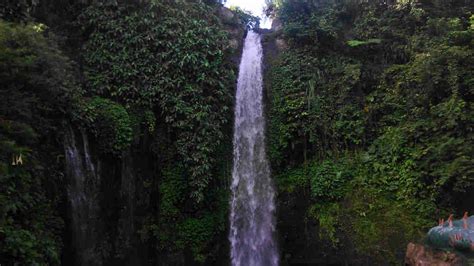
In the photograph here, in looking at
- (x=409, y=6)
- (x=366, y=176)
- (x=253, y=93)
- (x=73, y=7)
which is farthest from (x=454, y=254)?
(x=73, y=7)

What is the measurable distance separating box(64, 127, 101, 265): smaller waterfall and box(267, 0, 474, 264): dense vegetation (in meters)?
5.22

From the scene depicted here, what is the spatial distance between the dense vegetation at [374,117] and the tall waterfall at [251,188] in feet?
1.59

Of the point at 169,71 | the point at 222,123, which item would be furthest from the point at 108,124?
the point at 222,123

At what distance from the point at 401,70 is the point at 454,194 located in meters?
4.15

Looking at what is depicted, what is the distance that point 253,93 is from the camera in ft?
45.4

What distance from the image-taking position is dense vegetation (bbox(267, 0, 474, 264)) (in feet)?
33.9

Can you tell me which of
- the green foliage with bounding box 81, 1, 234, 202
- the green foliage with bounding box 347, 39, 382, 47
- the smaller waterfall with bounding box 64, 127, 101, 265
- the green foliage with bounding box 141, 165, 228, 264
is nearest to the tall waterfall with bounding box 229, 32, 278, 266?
the green foliage with bounding box 141, 165, 228, 264

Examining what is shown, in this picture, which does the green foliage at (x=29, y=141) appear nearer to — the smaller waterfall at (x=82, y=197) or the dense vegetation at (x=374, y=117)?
the smaller waterfall at (x=82, y=197)

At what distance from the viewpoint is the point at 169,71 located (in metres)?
12.2

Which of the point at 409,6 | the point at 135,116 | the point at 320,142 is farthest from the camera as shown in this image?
the point at 409,6

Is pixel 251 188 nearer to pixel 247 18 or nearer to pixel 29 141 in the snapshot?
pixel 29 141

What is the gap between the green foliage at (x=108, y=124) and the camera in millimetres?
9875

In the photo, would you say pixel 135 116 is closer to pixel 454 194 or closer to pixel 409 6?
pixel 454 194

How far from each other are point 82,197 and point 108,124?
6.15 ft
